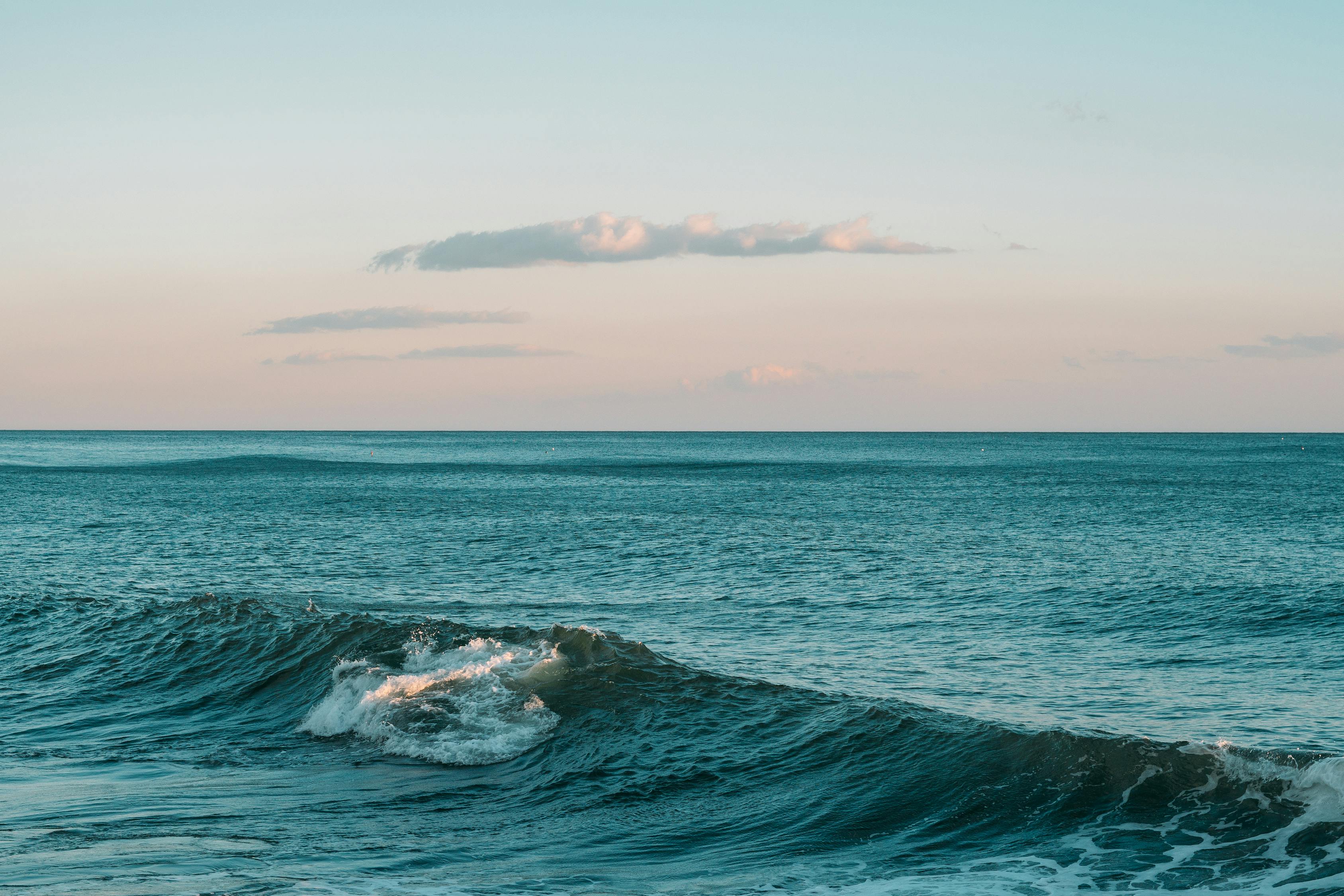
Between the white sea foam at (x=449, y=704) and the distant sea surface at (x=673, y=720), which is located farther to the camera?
the white sea foam at (x=449, y=704)

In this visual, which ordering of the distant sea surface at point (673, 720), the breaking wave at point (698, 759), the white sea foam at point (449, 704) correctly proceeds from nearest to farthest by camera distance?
1. the distant sea surface at point (673, 720)
2. the breaking wave at point (698, 759)
3. the white sea foam at point (449, 704)

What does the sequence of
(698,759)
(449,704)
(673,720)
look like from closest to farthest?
(698,759)
(673,720)
(449,704)

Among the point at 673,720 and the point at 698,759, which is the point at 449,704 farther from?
the point at 698,759

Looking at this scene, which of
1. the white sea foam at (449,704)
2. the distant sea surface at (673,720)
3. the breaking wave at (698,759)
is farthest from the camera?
the white sea foam at (449,704)

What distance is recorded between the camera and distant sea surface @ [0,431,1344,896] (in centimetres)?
1164

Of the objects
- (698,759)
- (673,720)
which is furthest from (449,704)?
(698,759)

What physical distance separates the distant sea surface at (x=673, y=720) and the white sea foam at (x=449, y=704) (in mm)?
70

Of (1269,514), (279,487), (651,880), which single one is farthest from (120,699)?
(279,487)

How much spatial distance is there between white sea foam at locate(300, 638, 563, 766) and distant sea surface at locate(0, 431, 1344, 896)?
0.07 meters

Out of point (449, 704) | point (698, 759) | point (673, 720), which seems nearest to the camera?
point (698, 759)

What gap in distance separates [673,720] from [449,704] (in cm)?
390

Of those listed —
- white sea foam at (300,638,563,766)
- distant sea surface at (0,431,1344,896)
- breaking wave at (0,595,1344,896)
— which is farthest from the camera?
white sea foam at (300,638,563,766)

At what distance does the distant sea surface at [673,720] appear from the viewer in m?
11.6

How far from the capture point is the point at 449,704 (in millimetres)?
18234
